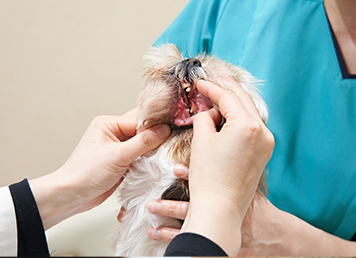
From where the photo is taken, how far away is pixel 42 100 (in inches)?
51.6

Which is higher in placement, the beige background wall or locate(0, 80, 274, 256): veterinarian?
the beige background wall

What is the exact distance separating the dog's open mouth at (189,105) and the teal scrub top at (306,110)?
0.37 meters

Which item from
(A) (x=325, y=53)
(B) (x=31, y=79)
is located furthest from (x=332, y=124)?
(B) (x=31, y=79)

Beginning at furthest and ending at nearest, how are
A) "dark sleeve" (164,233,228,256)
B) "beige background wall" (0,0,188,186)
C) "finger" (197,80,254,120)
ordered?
"beige background wall" (0,0,188,186) → "finger" (197,80,254,120) → "dark sleeve" (164,233,228,256)

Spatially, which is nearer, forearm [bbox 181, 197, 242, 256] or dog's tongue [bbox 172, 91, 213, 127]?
forearm [bbox 181, 197, 242, 256]

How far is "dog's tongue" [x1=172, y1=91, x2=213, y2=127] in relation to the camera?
60cm

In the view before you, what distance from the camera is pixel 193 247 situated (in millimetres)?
375

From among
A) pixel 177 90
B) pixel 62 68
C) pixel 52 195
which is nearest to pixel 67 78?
pixel 62 68

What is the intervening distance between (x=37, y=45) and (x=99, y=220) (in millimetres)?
870

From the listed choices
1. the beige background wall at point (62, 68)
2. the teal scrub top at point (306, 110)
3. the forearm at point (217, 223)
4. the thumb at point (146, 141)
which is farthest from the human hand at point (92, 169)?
the beige background wall at point (62, 68)

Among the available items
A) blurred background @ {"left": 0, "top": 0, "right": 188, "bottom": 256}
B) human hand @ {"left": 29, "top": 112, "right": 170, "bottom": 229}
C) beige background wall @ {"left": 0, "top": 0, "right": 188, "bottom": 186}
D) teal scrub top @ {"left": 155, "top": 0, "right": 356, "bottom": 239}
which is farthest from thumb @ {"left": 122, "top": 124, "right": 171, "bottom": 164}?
beige background wall @ {"left": 0, "top": 0, "right": 188, "bottom": 186}

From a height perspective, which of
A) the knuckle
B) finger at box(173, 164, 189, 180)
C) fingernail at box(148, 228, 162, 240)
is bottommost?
fingernail at box(148, 228, 162, 240)

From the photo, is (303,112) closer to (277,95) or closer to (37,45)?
(277,95)

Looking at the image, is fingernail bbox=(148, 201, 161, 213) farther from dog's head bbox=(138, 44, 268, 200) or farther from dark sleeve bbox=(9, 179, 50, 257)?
dark sleeve bbox=(9, 179, 50, 257)
